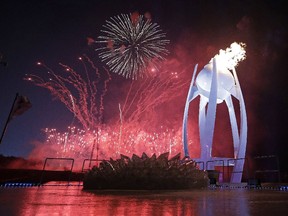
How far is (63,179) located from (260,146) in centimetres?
2181

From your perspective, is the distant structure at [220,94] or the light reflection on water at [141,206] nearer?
the light reflection on water at [141,206]

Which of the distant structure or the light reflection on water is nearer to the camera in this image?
the light reflection on water

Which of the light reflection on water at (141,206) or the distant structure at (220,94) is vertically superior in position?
the distant structure at (220,94)

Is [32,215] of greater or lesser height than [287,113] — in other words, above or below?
below

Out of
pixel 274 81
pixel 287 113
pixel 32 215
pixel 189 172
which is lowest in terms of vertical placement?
pixel 32 215

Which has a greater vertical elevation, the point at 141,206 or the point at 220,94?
the point at 220,94

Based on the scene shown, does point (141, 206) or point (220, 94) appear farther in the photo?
point (220, 94)

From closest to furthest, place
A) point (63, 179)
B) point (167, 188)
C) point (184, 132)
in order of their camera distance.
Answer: point (167, 188) < point (63, 179) < point (184, 132)

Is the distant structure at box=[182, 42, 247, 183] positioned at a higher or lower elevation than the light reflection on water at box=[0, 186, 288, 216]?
higher

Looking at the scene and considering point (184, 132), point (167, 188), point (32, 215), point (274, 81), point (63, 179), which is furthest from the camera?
point (274, 81)

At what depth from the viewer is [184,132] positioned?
28.0 metres

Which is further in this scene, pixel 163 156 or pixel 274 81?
pixel 274 81

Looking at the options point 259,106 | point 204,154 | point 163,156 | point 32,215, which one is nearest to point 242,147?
point 204,154

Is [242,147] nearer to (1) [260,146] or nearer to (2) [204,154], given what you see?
(2) [204,154]
